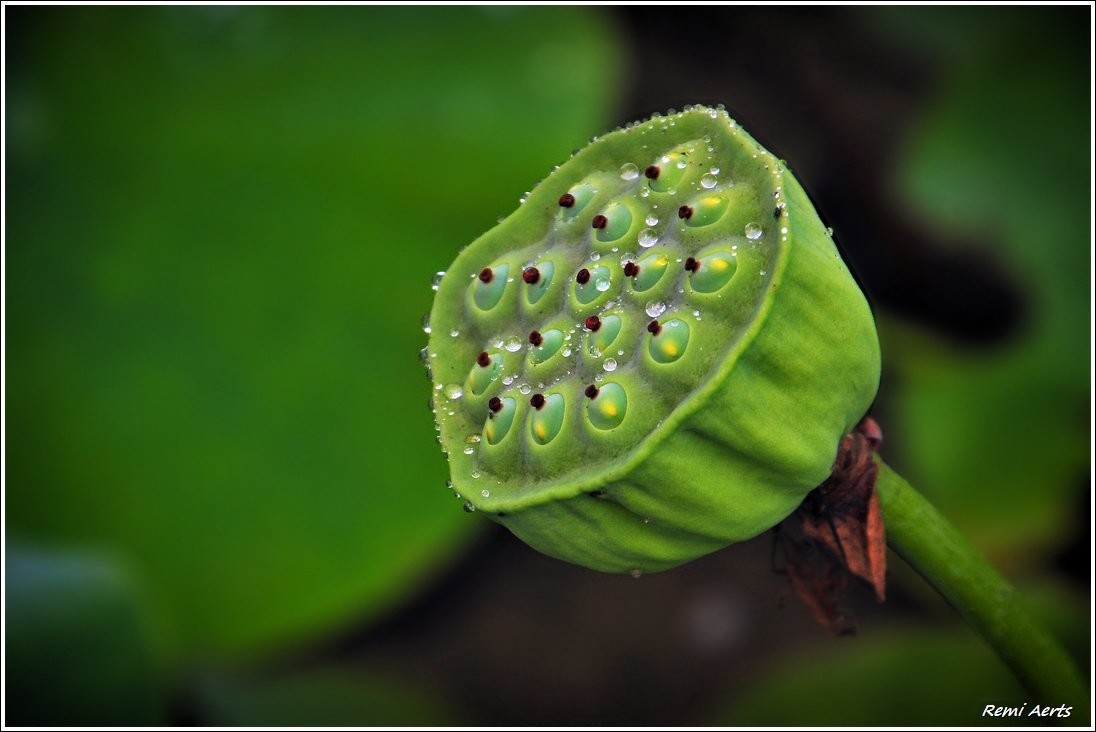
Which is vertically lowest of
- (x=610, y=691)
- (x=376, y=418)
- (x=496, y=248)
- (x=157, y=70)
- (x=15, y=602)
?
(x=610, y=691)

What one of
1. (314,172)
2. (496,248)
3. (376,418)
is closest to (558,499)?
(496,248)

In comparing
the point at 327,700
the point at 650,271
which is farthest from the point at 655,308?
the point at 327,700

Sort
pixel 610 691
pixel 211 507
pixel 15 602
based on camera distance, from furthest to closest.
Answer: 1. pixel 610 691
2. pixel 211 507
3. pixel 15 602

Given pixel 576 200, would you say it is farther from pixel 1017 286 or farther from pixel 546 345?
pixel 1017 286

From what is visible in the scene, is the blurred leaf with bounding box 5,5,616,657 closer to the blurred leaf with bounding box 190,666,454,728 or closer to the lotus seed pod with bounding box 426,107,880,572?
the blurred leaf with bounding box 190,666,454,728

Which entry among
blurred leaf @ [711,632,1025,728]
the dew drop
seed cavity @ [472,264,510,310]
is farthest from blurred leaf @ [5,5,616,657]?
the dew drop

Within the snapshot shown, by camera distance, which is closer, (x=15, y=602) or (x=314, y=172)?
(x=15, y=602)

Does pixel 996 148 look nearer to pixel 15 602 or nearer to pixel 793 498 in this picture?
pixel 793 498
